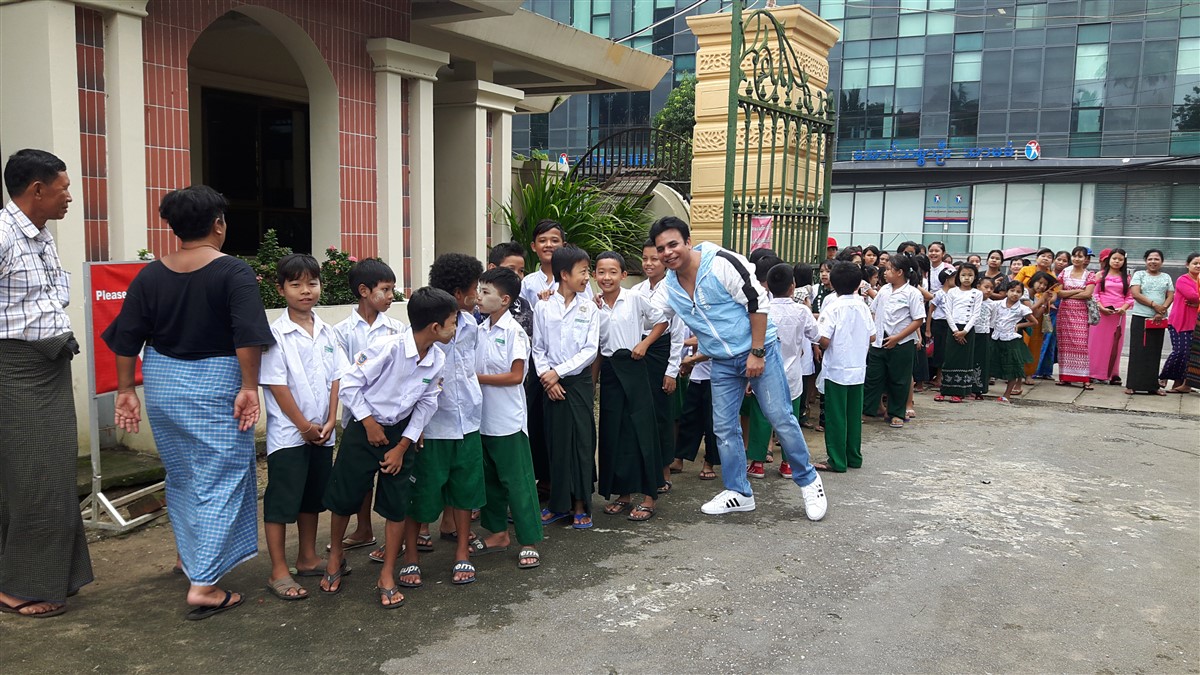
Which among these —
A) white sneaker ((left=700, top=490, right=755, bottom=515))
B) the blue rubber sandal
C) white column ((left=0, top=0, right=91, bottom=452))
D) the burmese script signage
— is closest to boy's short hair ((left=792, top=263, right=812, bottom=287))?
white sneaker ((left=700, top=490, right=755, bottom=515))

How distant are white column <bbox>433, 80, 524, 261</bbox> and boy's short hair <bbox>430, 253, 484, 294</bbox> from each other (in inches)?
199

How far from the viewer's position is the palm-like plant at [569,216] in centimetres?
987

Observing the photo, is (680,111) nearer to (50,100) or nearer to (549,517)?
(50,100)

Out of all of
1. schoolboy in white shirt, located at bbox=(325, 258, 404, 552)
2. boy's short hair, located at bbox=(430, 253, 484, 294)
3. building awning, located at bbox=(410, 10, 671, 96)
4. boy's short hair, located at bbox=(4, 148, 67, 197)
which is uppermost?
building awning, located at bbox=(410, 10, 671, 96)

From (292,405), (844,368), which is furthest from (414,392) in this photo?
(844,368)

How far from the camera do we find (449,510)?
506 cm

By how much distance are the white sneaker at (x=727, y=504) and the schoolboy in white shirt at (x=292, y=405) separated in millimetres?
2333

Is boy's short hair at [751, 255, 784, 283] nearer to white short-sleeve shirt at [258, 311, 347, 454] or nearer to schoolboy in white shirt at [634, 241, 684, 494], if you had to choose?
schoolboy in white shirt at [634, 241, 684, 494]

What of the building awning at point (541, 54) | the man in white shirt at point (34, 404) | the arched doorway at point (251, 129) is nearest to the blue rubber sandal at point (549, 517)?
the man in white shirt at point (34, 404)

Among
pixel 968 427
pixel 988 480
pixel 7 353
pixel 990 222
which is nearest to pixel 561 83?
pixel 968 427

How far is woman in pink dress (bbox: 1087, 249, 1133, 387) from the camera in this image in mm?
10852

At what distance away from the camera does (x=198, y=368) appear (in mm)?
3807

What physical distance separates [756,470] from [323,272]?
11.9 feet

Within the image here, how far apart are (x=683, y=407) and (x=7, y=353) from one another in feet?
13.0
